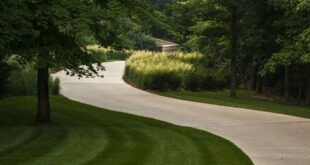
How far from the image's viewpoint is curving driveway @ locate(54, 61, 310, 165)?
11.1m

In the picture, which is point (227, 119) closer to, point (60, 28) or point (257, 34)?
point (60, 28)

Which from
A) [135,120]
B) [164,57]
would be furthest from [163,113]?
[164,57]

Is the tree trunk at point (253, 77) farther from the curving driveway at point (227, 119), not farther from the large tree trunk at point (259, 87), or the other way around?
the curving driveway at point (227, 119)

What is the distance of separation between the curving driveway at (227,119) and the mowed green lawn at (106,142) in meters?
0.69

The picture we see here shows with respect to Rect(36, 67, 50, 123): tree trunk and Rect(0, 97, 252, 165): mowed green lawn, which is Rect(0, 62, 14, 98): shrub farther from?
Rect(36, 67, 50, 123): tree trunk

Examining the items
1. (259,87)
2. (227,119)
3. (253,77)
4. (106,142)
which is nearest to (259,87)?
(259,87)

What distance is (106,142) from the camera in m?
11.2

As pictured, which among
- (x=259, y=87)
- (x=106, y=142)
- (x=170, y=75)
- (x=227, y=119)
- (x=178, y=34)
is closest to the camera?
(x=106, y=142)

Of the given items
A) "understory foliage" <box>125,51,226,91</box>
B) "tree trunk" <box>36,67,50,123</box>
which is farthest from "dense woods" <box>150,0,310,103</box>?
"tree trunk" <box>36,67,50,123</box>

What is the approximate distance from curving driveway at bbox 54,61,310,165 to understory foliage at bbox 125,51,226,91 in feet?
3.42

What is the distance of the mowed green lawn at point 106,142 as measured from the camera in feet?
31.2

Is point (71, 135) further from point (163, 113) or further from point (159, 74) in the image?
point (159, 74)

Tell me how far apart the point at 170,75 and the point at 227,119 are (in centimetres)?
1049

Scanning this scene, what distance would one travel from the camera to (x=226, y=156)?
10.2 metres
